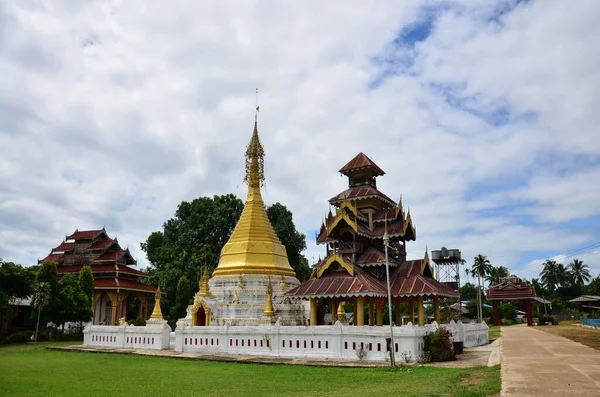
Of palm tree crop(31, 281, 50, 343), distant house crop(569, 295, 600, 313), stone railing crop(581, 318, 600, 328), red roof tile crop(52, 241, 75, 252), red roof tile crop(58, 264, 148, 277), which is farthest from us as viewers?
distant house crop(569, 295, 600, 313)

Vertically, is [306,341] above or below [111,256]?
below

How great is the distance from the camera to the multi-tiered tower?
33.4 metres

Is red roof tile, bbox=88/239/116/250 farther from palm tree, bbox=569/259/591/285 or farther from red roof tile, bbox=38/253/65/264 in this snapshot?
palm tree, bbox=569/259/591/285

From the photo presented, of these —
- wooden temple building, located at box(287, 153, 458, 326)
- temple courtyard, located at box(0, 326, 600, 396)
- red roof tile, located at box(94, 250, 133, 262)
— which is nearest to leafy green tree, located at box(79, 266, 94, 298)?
red roof tile, located at box(94, 250, 133, 262)

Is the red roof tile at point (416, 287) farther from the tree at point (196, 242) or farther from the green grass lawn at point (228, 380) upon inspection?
the tree at point (196, 242)

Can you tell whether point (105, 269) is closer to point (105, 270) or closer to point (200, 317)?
point (105, 270)

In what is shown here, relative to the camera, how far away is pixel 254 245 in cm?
3728

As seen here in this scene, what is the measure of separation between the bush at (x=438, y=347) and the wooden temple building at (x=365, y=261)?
2.62 meters

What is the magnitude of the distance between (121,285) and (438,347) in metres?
38.7

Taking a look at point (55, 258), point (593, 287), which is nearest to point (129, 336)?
point (55, 258)

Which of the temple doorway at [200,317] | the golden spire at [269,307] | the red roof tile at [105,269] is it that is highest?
the red roof tile at [105,269]

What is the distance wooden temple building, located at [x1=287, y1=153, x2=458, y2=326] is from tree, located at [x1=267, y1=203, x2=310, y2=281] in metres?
25.9

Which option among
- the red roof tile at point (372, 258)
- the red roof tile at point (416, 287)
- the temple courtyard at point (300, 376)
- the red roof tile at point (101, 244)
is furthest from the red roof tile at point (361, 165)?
the red roof tile at point (101, 244)

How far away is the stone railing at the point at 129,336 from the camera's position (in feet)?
104
